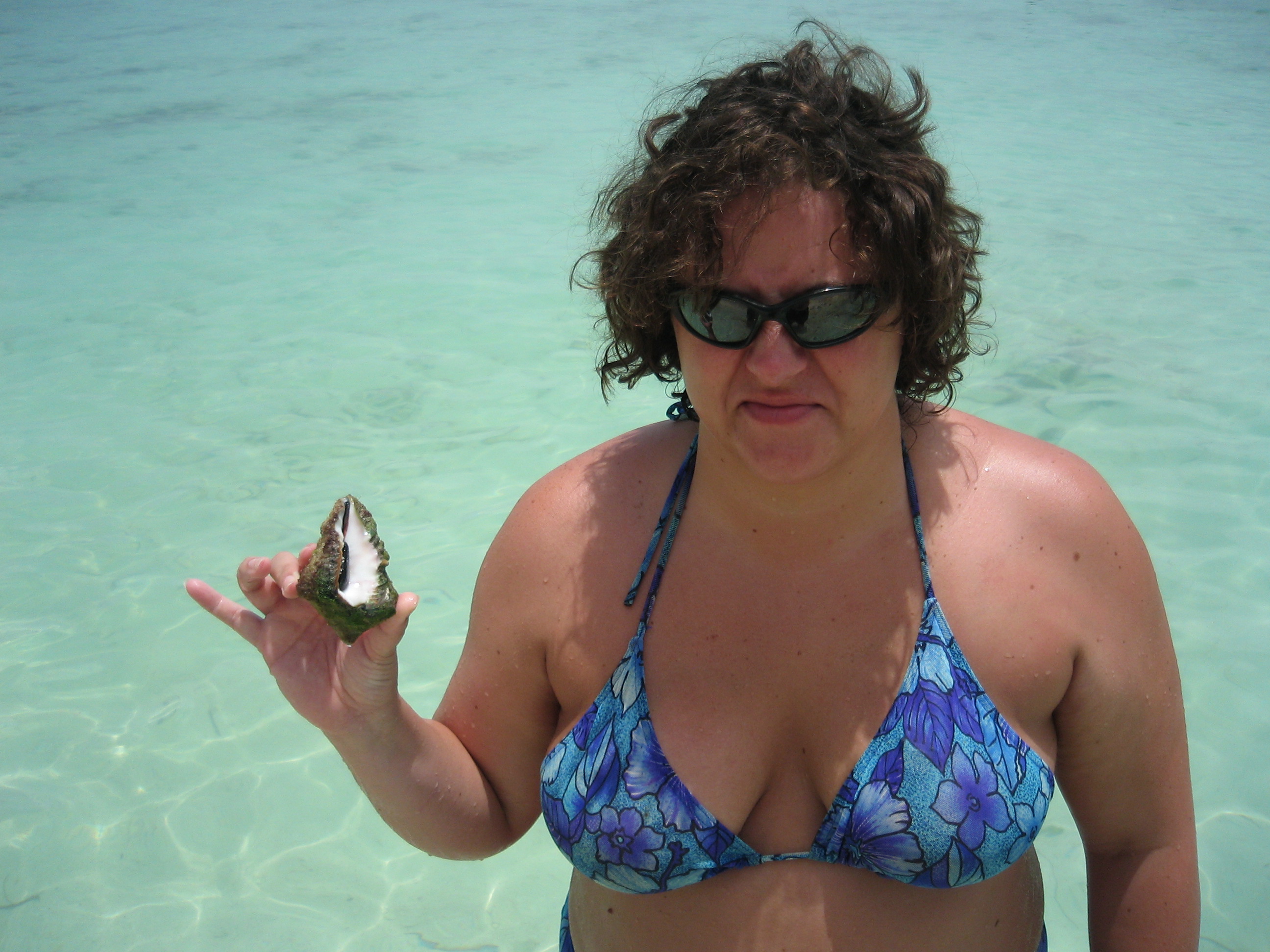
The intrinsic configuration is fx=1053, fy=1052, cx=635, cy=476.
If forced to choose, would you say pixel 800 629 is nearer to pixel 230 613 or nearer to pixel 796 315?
pixel 796 315

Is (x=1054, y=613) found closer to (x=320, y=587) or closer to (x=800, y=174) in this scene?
(x=800, y=174)

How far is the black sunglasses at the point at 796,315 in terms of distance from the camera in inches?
59.2

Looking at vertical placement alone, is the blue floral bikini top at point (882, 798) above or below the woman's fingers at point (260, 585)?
below

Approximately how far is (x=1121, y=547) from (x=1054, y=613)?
0.15 m

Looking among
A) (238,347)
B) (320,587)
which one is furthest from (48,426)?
(320,587)

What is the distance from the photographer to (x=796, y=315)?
4.93ft

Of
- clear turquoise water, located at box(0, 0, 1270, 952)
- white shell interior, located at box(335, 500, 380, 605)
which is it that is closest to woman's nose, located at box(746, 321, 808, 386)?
white shell interior, located at box(335, 500, 380, 605)

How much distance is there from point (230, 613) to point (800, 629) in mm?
891

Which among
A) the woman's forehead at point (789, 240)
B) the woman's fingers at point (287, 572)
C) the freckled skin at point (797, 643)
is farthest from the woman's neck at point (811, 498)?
the woman's fingers at point (287, 572)

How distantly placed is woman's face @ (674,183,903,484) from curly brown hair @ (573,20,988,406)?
0.09ft

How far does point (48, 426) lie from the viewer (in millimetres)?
5496

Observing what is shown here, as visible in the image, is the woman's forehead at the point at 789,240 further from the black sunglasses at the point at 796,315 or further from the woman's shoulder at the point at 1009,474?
the woman's shoulder at the point at 1009,474

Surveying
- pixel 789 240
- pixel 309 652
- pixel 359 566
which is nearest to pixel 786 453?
pixel 789 240

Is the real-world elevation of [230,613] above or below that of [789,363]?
below
